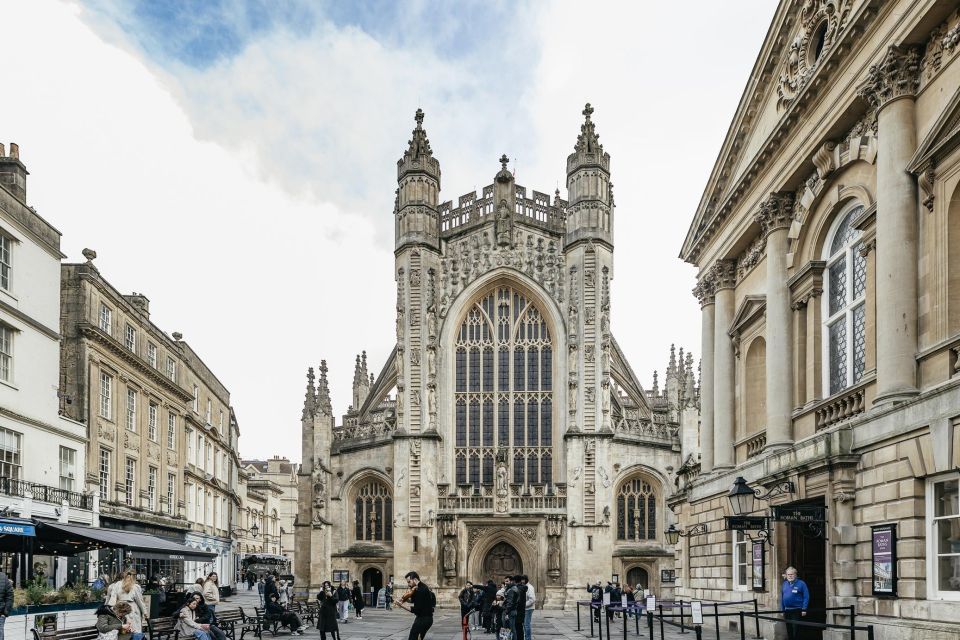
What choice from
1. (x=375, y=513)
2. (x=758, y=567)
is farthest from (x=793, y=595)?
(x=375, y=513)

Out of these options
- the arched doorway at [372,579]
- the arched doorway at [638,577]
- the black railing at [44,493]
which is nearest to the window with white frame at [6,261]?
the black railing at [44,493]

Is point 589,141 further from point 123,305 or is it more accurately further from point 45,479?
point 45,479

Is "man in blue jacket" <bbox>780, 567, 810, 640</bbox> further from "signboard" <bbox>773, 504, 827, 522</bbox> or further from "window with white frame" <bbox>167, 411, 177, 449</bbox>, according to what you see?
"window with white frame" <bbox>167, 411, 177, 449</bbox>

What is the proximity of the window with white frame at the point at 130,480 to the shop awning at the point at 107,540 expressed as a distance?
36.5ft

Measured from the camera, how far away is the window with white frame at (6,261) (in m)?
28.1

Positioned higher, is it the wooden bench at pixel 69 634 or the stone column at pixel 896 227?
the stone column at pixel 896 227

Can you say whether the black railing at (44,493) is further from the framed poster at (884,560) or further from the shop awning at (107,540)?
the framed poster at (884,560)

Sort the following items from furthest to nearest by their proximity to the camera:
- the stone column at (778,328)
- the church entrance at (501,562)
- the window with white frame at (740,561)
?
the church entrance at (501,562) < the window with white frame at (740,561) < the stone column at (778,328)

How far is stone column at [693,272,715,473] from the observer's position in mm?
26047

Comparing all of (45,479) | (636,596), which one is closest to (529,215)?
(636,596)

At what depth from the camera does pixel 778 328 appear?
20594mm

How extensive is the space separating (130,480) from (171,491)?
557 cm

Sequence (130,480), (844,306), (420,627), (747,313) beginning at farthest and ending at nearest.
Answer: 1. (130,480)
2. (747,313)
3. (844,306)
4. (420,627)

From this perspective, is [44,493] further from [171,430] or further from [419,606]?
[419,606]
